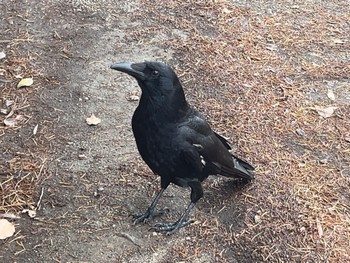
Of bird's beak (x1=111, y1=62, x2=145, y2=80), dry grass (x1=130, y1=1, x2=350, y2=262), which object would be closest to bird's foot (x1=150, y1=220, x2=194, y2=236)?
dry grass (x1=130, y1=1, x2=350, y2=262)

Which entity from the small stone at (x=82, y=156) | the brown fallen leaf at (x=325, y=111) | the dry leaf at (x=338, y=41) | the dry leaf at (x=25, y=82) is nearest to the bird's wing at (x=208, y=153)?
the small stone at (x=82, y=156)

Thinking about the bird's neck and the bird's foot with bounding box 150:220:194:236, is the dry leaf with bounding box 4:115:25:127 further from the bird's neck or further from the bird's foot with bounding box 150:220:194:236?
the bird's neck

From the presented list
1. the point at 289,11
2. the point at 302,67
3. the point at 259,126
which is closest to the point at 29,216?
the point at 259,126

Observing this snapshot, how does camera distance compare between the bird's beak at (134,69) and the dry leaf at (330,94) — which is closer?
the bird's beak at (134,69)

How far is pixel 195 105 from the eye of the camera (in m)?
5.47

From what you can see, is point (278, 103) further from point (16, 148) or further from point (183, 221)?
point (16, 148)

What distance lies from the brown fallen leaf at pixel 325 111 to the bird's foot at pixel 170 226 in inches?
78.3

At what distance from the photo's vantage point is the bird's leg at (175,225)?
413 cm

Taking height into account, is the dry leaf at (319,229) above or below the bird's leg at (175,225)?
above

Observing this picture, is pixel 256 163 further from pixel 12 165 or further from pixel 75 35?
pixel 75 35

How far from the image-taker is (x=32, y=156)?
4711mm

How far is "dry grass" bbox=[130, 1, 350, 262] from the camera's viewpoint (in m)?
4.14

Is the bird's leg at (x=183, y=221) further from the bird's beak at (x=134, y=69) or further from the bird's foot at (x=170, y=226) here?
the bird's beak at (x=134, y=69)

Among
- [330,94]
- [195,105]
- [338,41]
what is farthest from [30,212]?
[338,41]
